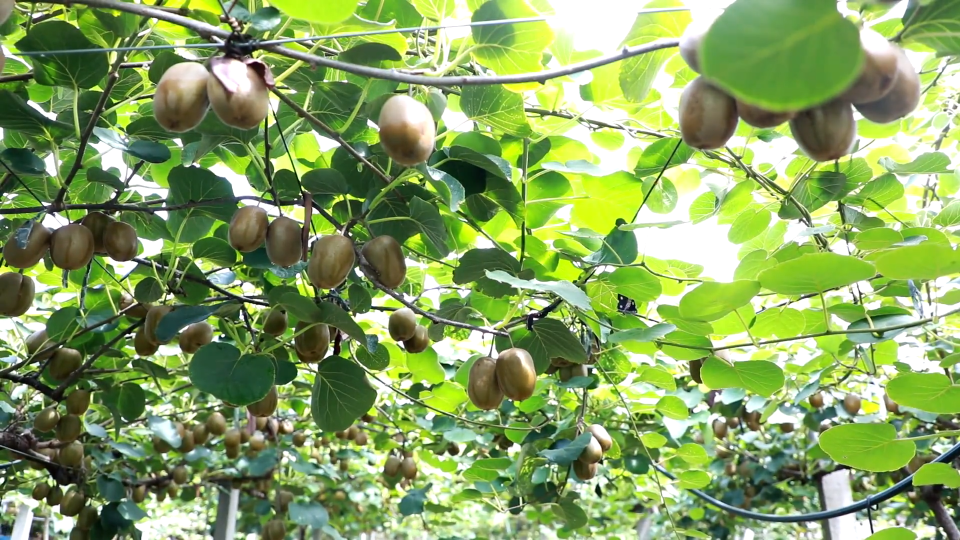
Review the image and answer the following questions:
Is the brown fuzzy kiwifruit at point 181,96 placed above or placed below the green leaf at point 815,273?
above

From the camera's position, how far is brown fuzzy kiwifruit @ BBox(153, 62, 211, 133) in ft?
2.39

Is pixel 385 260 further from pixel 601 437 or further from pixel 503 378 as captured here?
→ pixel 601 437

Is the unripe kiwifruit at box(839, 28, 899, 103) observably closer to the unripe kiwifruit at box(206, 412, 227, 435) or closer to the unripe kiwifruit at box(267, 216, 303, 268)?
the unripe kiwifruit at box(267, 216, 303, 268)

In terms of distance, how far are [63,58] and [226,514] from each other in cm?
348

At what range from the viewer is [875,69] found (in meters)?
0.53

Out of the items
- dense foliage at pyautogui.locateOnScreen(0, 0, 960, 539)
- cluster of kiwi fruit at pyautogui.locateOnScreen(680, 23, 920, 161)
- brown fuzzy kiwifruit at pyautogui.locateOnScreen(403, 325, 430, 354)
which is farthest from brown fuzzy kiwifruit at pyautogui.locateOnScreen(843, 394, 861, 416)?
cluster of kiwi fruit at pyautogui.locateOnScreen(680, 23, 920, 161)

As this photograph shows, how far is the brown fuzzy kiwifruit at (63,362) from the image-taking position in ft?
5.63

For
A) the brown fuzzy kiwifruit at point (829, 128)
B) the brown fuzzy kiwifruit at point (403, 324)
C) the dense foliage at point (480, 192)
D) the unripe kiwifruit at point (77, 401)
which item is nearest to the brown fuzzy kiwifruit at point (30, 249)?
the dense foliage at point (480, 192)

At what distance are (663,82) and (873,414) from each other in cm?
214

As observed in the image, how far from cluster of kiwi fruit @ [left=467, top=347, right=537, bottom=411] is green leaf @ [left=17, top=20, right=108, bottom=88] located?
74 cm

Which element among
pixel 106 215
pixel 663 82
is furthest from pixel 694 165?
pixel 106 215

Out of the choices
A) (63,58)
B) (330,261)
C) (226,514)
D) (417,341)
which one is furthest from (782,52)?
(226,514)

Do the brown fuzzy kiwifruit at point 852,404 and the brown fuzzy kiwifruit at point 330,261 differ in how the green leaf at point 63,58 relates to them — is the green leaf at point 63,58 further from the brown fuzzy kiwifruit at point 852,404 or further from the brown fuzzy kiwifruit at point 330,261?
the brown fuzzy kiwifruit at point 852,404

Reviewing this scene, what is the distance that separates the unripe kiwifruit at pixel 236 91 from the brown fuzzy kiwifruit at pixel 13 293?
2.79 feet
